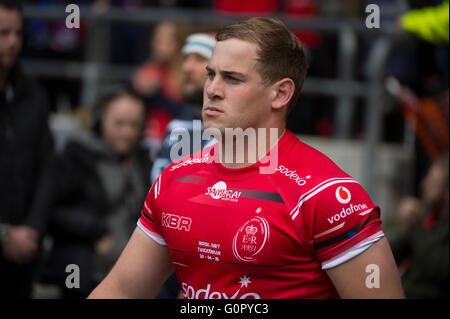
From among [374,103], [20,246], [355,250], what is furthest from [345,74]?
[355,250]

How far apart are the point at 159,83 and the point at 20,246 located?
8.68ft

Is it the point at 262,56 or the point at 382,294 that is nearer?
the point at 382,294

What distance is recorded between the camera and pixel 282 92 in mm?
2842

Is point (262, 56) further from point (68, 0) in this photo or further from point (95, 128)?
point (68, 0)

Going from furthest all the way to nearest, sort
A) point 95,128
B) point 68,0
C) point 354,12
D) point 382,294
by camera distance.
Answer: point 68,0, point 354,12, point 95,128, point 382,294

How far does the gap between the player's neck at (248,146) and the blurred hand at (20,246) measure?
2.41 m

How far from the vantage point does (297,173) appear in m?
2.67

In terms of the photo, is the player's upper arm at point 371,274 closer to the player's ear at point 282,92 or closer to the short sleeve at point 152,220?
the player's ear at point 282,92

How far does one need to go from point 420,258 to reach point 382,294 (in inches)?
92.1

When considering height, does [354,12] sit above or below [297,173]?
above

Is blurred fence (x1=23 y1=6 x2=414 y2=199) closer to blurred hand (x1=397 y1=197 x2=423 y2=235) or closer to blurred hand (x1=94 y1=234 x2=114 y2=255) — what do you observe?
blurred hand (x1=397 y1=197 x2=423 y2=235)

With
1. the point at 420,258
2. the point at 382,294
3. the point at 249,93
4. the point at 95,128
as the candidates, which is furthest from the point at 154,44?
the point at 382,294

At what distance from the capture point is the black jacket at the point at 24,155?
4.86m

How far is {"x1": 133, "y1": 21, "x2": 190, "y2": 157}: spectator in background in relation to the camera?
6.59 m
